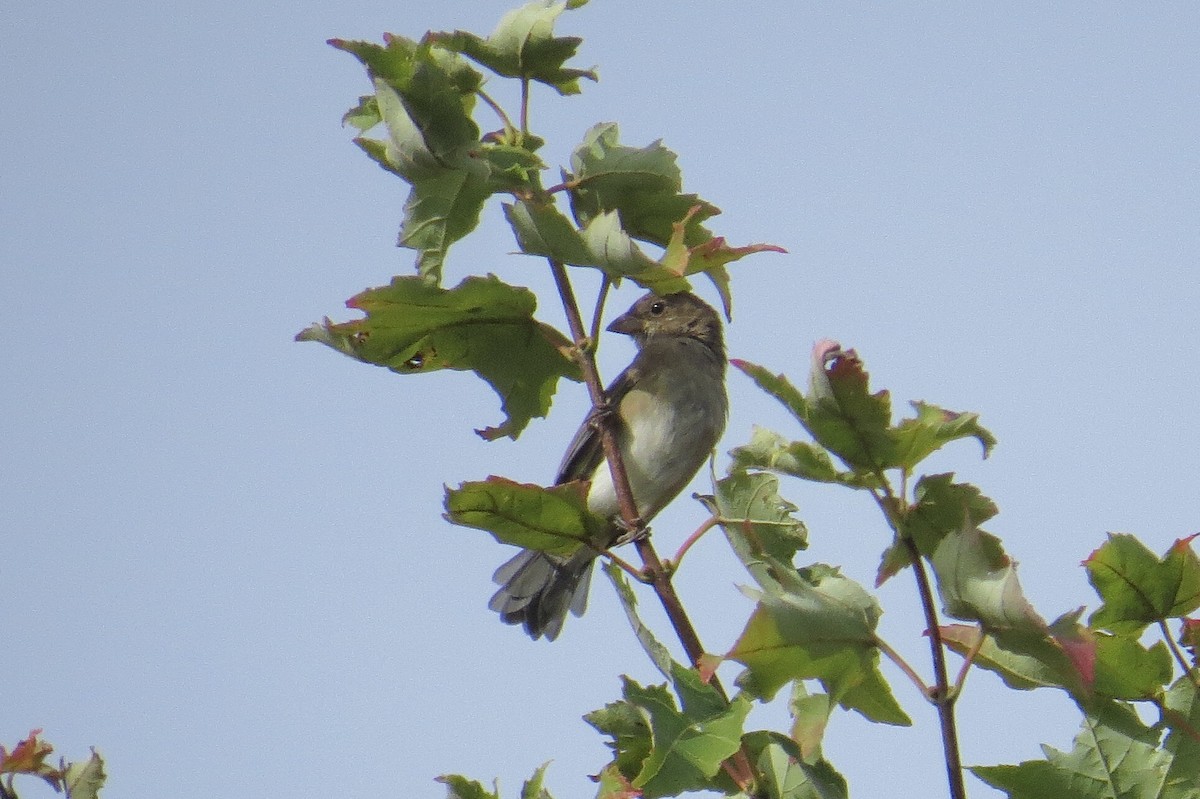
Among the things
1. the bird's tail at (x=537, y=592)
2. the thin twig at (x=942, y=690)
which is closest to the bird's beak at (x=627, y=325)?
the bird's tail at (x=537, y=592)

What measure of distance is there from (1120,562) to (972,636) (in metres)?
0.33

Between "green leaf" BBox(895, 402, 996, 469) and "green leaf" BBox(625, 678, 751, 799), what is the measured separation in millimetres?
464

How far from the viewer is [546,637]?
228 inches

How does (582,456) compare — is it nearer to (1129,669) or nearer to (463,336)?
(463,336)

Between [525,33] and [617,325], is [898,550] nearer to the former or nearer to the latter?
[525,33]

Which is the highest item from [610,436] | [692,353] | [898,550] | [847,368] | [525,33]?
[692,353]

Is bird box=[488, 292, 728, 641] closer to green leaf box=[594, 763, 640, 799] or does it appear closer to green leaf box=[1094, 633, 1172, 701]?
green leaf box=[594, 763, 640, 799]

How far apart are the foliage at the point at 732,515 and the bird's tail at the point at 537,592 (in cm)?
290

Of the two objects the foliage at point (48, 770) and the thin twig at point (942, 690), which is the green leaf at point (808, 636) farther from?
the foliage at point (48, 770)

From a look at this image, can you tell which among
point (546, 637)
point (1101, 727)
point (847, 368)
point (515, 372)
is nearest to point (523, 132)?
point (515, 372)

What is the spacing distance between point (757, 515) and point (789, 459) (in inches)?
7.2

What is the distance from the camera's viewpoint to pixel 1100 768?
2.15m

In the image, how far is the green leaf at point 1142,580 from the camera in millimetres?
2176

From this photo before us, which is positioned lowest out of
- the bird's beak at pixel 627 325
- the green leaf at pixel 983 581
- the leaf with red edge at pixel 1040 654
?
the leaf with red edge at pixel 1040 654
